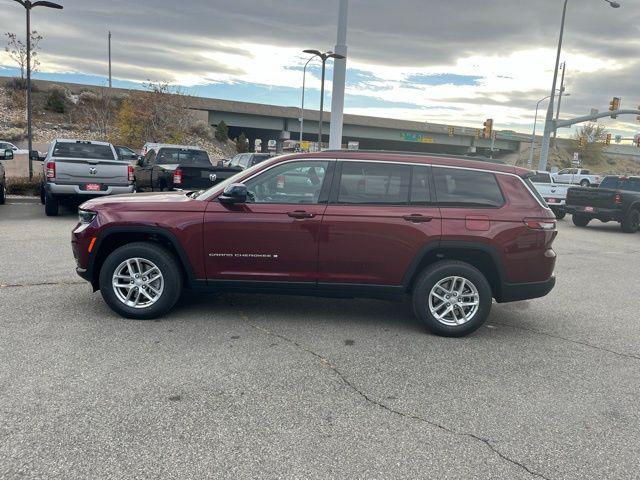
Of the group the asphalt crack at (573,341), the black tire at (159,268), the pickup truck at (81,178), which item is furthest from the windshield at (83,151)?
the asphalt crack at (573,341)

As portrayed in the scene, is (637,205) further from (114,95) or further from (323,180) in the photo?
(114,95)

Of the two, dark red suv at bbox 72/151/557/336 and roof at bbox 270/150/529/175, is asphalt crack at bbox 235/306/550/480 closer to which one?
dark red suv at bbox 72/151/557/336

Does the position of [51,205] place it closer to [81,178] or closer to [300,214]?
[81,178]

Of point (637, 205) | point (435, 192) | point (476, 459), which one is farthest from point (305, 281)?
point (637, 205)

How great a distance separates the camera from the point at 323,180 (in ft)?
17.7

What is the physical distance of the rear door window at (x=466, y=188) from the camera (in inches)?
213

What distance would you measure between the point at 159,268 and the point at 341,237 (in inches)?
71.6

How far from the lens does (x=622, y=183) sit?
56.5 feet

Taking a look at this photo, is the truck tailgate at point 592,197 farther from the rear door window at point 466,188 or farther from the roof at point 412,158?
the rear door window at point 466,188

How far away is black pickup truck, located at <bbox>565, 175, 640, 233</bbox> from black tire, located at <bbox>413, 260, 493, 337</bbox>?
12795 mm

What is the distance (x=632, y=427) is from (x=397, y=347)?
1.96 metres

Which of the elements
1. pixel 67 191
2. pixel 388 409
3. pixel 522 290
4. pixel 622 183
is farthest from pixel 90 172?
pixel 622 183

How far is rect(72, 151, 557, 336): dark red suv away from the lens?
208 inches

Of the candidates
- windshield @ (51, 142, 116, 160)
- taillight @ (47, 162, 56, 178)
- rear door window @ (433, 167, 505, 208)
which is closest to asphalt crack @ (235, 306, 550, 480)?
rear door window @ (433, 167, 505, 208)
